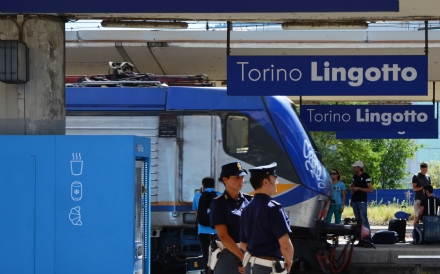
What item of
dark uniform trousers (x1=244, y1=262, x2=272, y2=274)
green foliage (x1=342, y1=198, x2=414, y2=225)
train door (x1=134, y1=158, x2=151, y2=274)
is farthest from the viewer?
green foliage (x1=342, y1=198, x2=414, y2=225)

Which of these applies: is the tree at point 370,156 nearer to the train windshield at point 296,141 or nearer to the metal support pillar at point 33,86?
the train windshield at point 296,141

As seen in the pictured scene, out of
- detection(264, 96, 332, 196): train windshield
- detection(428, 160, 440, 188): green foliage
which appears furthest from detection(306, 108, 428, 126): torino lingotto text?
detection(428, 160, 440, 188): green foliage

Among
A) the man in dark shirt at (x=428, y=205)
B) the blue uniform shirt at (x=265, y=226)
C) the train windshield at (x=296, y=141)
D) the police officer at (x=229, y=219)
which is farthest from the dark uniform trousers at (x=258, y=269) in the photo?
the man in dark shirt at (x=428, y=205)

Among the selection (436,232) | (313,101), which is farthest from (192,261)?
(313,101)

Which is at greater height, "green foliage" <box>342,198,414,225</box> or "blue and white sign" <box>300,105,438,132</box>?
"blue and white sign" <box>300,105,438,132</box>

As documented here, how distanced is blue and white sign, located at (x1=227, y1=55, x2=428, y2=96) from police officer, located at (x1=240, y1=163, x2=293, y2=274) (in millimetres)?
2016

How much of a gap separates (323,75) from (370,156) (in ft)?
117

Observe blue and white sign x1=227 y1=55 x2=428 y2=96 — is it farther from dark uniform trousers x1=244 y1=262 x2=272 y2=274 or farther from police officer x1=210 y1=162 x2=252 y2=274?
dark uniform trousers x1=244 y1=262 x2=272 y2=274

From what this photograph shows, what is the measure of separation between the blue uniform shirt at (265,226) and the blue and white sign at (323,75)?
2.25 meters

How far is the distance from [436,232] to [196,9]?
8.71 metres

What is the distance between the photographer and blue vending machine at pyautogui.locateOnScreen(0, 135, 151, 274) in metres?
7.88

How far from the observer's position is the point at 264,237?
6750 mm

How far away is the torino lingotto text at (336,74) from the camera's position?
29.0 feet

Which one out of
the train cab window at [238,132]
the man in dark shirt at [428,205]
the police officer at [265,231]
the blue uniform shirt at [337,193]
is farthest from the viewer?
the blue uniform shirt at [337,193]
